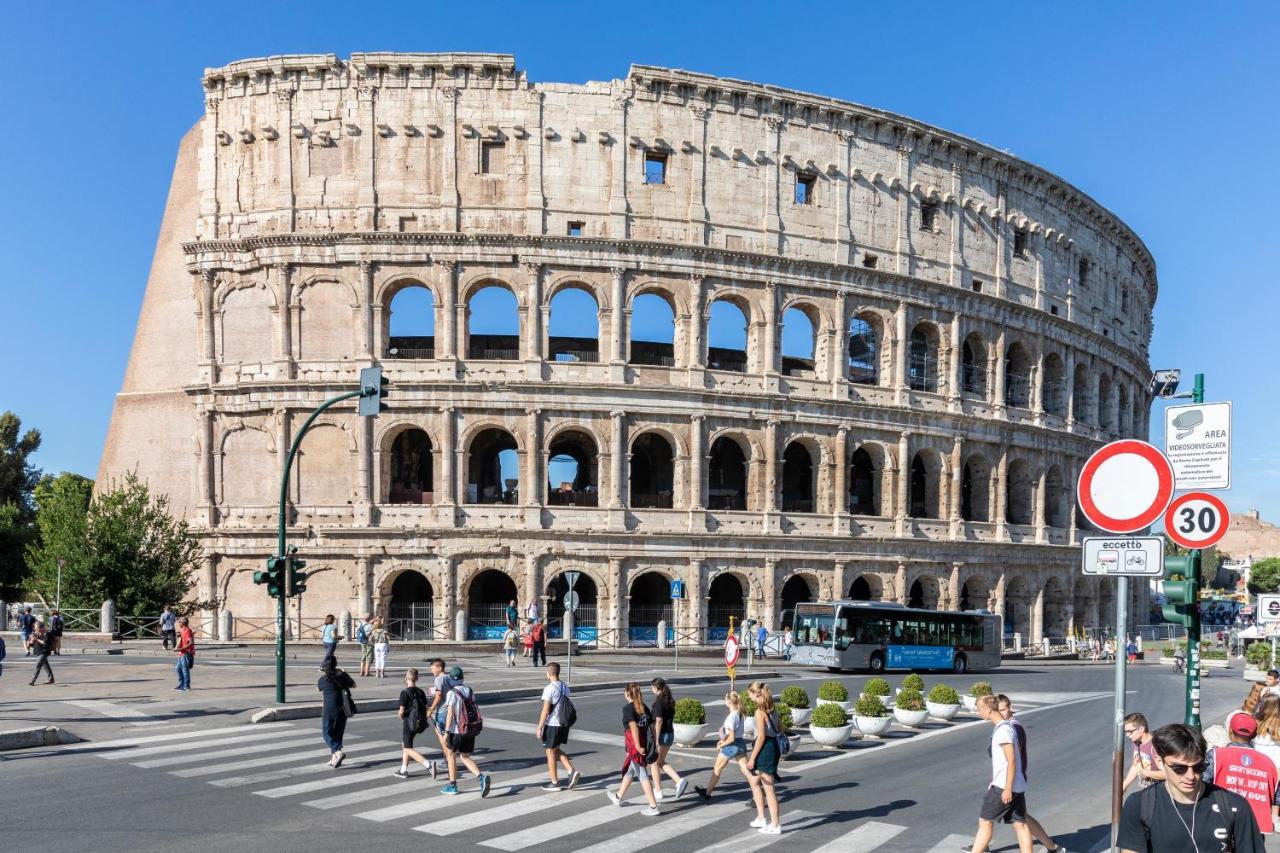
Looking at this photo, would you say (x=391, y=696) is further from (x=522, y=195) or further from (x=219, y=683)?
(x=522, y=195)

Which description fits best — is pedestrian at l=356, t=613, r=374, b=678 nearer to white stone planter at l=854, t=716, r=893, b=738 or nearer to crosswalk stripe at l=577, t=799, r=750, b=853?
white stone planter at l=854, t=716, r=893, b=738

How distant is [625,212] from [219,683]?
72.4 feet

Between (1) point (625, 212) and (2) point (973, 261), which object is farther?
(2) point (973, 261)

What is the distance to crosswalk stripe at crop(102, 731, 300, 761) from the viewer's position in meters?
15.0

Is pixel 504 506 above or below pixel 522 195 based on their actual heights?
below

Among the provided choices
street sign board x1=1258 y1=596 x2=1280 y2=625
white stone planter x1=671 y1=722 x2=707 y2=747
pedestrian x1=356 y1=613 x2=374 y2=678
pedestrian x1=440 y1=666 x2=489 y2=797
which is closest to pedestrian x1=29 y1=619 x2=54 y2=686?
pedestrian x1=356 y1=613 x2=374 y2=678

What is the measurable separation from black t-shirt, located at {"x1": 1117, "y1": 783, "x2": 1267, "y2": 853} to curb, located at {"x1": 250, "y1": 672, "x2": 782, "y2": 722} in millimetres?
12982

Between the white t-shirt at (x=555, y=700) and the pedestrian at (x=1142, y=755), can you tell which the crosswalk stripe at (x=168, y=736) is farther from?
the pedestrian at (x=1142, y=755)

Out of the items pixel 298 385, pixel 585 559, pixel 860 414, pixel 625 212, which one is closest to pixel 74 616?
pixel 298 385

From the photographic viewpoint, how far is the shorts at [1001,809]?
30.1 ft

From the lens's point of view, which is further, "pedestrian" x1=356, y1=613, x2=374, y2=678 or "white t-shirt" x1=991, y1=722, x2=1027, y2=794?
"pedestrian" x1=356, y1=613, x2=374, y2=678

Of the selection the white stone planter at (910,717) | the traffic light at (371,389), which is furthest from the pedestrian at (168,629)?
the white stone planter at (910,717)

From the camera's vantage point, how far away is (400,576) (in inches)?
1518

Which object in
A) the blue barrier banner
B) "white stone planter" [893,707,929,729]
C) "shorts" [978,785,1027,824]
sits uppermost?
"shorts" [978,785,1027,824]
